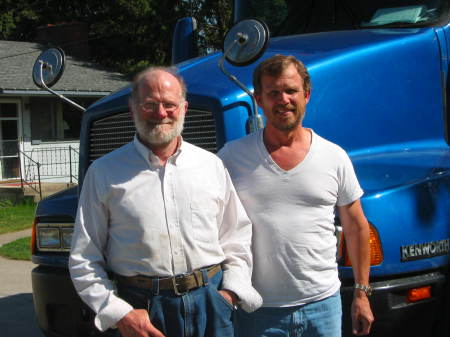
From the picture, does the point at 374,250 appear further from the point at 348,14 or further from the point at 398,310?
the point at 348,14

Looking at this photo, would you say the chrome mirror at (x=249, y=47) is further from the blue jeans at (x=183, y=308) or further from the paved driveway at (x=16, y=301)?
the paved driveway at (x=16, y=301)

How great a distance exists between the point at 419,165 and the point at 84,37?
21864 millimetres

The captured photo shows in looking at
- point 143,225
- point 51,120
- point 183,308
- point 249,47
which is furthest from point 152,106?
point 51,120

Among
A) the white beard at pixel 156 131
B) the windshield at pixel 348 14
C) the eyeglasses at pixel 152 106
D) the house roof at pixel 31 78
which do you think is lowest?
the white beard at pixel 156 131

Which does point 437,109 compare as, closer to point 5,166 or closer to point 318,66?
point 318,66

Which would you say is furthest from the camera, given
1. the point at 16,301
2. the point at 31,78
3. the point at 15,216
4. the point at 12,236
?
the point at 31,78

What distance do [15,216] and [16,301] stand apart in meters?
6.31

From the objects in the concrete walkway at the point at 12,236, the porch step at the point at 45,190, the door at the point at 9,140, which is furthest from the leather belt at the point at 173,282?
the door at the point at 9,140

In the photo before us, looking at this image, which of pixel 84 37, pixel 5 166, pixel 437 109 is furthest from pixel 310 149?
pixel 84 37

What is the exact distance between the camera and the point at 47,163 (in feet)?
59.2

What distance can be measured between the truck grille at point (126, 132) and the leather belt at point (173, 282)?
1066mm

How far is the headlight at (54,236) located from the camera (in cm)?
382

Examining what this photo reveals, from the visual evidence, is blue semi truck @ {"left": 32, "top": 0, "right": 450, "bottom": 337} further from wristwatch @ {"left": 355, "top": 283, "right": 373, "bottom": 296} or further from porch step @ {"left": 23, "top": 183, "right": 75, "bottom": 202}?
porch step @ {"left": 23, "top": 183, "right": 75, "bottom": 202}

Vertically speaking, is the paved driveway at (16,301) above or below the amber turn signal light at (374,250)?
below
